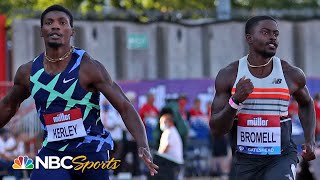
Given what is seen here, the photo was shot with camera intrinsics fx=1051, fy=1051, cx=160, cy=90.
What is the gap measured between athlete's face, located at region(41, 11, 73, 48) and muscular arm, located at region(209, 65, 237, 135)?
1.60 metres

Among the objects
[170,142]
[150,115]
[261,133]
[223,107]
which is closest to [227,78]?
[223,107]

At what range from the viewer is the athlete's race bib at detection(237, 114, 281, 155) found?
9.97 meters

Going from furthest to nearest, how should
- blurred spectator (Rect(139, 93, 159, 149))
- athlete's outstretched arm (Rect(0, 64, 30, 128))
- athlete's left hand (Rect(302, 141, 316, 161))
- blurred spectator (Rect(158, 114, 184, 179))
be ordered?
blurred spectator (Rect(139, 93, 159, 149))
blurred spectator (Rect(158, 114, 184, 179))
athlete's left hand (Rect(302, 141, 316, 161))
athlete's outstretched arm (Rect(0, 64, 30, 128))

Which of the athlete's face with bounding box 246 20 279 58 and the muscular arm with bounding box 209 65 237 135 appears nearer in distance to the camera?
the muscular arm with bounding box 209 65 237 135

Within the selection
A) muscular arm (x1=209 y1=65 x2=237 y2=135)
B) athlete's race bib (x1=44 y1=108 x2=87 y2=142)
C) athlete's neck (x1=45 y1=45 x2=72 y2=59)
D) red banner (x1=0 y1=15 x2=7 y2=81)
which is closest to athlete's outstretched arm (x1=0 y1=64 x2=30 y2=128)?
athlete's neck (x1=45 y1=45 x2=72 y2=59)

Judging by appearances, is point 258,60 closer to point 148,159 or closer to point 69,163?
point 148,159

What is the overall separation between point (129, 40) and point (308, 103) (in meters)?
12.8

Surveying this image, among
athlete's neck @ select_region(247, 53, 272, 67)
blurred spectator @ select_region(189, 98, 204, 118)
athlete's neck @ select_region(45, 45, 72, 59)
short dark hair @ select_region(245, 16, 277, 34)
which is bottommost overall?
blurred spectator @ select_region(189, 98, 204, 118)

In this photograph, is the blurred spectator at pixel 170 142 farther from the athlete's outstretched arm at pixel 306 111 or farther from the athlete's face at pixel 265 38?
the athlete's face at pixel 265 38

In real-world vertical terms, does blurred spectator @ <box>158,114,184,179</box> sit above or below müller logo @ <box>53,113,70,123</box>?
below

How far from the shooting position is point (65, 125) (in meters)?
9.04

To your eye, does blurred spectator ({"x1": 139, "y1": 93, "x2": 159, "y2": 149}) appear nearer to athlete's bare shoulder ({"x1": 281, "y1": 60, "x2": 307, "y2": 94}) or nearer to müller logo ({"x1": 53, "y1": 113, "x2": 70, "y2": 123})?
athlete's bare shoulder ({"x1": 281, "y1": 60, "x2": 307, "y2": 94})

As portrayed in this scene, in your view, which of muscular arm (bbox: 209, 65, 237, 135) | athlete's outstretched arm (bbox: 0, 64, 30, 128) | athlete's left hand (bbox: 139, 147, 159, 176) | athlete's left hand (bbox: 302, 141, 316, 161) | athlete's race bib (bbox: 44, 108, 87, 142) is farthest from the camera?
athlete's left hand (bbox: 302, 141, 316, 161)

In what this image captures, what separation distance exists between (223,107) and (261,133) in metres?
0.45
